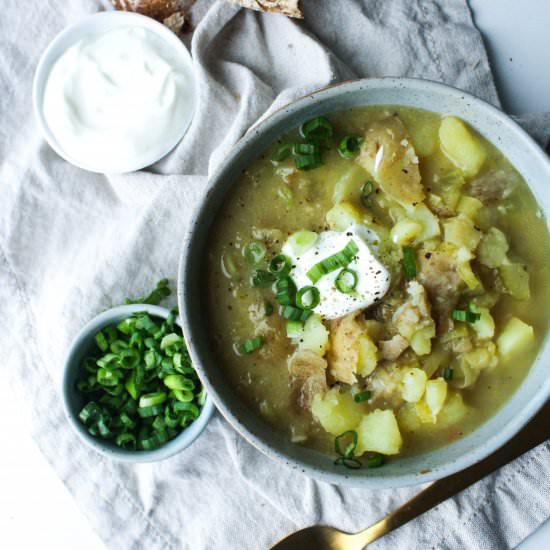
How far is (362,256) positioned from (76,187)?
167 centimetres

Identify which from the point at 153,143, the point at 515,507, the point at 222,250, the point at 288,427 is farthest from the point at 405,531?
the point at 153,143

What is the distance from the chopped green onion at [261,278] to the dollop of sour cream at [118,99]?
1078 mm

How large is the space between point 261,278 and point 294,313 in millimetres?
190

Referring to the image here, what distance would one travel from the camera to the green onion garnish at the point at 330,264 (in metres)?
2.92

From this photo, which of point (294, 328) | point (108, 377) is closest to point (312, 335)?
point (294, 328)

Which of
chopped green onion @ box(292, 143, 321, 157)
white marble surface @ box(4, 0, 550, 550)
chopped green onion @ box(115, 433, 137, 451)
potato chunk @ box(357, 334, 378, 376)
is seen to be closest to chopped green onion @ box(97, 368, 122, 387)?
chopped green onion @ box(115, 433, 137, 451)

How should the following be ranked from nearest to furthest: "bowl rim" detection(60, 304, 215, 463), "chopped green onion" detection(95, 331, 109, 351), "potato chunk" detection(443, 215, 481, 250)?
"potato chunk" detection(443, 215, 481, 250) → "bowl rim" detection(60, 304, 215, 463) → "chopped green onion" detection(95, 331, 109, 351)

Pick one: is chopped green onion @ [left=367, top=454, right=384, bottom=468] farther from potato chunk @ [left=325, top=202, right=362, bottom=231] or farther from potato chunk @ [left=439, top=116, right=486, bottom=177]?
potato chunk @ [left=439, top=116, right=486, bottom=177]

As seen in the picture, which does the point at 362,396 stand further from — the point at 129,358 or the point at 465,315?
the point at 129,358

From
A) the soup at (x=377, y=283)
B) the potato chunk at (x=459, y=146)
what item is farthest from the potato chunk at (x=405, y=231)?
the potato chunk at (x=459, y=146)

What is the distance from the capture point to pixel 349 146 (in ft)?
9.77

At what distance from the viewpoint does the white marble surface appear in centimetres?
373

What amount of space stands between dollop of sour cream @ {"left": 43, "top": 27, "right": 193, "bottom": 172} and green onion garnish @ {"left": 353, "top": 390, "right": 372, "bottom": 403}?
161cm

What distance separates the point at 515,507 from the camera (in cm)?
364
